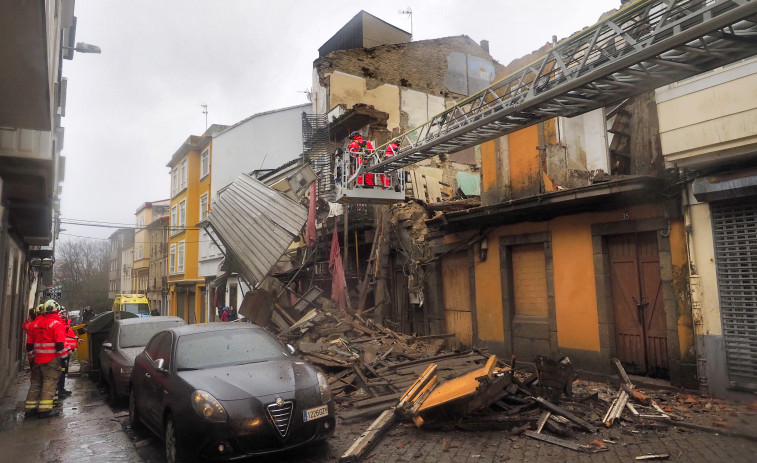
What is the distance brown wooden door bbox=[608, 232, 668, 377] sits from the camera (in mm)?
8492

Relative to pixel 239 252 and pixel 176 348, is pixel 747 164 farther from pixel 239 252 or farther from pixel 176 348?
pixel 239 252

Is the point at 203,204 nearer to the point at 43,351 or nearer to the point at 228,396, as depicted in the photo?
the point at 43,351

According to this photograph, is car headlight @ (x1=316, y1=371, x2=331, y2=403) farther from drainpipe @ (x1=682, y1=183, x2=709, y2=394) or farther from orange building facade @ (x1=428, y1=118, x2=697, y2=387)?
drainpipe @ (x1=682, y1=183, x2=709, y2=394)

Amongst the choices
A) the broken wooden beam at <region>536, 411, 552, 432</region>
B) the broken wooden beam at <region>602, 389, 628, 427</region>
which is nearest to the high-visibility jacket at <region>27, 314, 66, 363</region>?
the broken wooden beam at <region>536, 411, 552, 432</region>

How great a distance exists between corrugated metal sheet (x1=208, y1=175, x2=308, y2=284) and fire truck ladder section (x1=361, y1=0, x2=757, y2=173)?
269 inches

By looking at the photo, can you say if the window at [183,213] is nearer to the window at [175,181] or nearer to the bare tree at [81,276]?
the window at [175,181]

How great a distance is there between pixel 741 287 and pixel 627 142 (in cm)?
417

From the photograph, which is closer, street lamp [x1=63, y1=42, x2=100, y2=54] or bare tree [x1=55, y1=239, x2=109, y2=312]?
street lamp [x1=63, y1=42, x2=100, y2=54]

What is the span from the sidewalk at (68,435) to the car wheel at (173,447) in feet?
2.12

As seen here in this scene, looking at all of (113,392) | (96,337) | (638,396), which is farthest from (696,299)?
(96,337)

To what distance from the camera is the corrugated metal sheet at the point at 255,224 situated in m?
13.2

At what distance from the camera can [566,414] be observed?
237 inches

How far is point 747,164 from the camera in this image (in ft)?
23.6

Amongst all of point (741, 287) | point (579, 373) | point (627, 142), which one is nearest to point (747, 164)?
point (741, 287)
